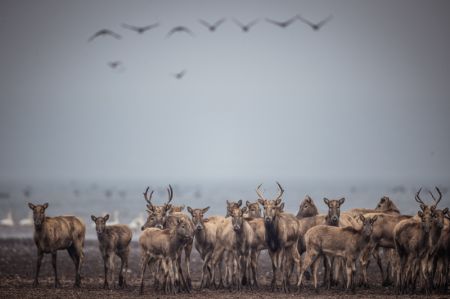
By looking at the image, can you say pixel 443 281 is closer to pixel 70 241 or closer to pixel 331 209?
pixel 331 209

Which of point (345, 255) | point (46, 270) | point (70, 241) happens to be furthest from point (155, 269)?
point (46, 270)

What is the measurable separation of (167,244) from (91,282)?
4.60 m

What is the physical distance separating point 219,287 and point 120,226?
11.4 ft

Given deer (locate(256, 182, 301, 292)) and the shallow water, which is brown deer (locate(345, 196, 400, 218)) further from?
the shallow water

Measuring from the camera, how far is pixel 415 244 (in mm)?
24094

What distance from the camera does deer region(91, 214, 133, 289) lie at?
85.7ft

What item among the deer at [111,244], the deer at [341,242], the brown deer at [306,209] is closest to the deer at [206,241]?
the deer at [111,244]

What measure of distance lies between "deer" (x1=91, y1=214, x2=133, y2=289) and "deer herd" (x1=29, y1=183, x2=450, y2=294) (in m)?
0.03

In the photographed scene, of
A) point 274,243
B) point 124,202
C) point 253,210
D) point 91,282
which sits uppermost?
point 124,202

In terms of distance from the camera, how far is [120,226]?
26.9 meters

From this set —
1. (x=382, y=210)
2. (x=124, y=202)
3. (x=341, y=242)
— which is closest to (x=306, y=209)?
(x=382, y=210)

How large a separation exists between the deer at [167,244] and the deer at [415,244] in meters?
5.72

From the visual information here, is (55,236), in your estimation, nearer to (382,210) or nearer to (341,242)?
(341,242)

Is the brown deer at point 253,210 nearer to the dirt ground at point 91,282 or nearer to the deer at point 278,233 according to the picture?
the dirt ground at point 91,282
